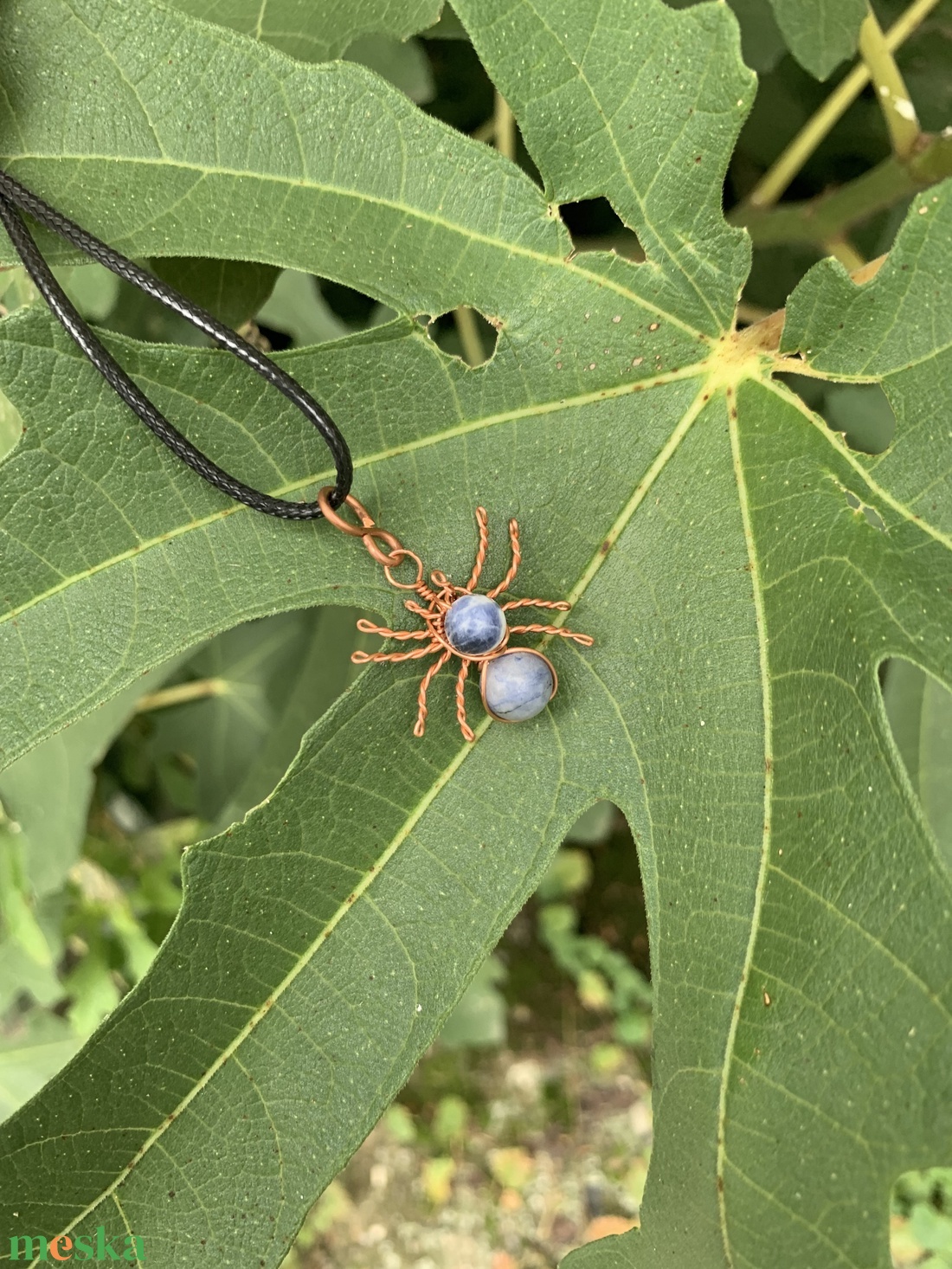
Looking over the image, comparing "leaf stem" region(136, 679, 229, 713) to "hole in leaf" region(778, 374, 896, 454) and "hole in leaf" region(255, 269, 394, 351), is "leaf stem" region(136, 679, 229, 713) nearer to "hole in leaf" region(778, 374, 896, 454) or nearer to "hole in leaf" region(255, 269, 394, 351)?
"hole in leaf" region(255, 269, 394, 351)

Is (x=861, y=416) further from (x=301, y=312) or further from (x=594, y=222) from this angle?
(x=301, y=312)

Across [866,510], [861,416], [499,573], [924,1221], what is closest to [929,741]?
[861,416]

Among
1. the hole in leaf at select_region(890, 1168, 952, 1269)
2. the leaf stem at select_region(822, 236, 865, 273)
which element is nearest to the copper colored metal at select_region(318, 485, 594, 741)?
the leaf stem at select_region(822, 236, 865, 273)

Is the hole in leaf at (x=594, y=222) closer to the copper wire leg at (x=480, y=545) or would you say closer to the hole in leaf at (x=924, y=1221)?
the copper wire leg at (x=480, y=545)

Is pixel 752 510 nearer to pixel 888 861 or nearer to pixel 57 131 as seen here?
pixel 888 861

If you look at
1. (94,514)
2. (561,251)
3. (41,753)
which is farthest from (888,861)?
(41,753)

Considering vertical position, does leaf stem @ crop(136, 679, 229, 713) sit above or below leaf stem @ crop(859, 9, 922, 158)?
above
